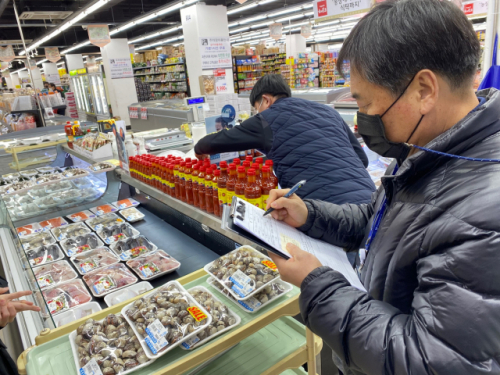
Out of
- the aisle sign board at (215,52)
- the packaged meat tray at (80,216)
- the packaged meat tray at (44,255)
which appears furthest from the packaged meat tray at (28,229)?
the aisle sign board at (215,52)

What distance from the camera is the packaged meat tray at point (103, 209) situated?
10.9 ft

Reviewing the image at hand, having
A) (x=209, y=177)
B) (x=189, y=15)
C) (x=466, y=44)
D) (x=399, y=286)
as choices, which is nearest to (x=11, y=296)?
(x=209, y=177)

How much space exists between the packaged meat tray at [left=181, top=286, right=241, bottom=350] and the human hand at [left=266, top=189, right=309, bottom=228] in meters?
0.49

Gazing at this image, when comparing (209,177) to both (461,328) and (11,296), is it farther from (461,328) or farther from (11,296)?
(461,328)

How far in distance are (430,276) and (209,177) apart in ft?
5.33

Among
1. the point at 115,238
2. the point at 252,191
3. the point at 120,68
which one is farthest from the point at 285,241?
the point at 120,68

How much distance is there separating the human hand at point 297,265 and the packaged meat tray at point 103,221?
7.44 feet

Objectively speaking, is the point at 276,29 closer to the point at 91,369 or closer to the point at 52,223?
the point at 52,223

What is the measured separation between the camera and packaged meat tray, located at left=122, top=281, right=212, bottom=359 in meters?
1.34

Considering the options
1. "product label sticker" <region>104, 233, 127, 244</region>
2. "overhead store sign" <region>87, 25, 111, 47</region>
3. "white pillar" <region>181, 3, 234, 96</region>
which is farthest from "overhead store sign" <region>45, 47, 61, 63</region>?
"product label sticker" <region>104, 233, 127, 244</region>

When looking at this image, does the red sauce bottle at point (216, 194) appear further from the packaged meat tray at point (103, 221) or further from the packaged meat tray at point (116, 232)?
the packaged meat tray at point (103, 221)

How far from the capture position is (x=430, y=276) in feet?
2.49

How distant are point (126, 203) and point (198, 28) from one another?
7.91 metres

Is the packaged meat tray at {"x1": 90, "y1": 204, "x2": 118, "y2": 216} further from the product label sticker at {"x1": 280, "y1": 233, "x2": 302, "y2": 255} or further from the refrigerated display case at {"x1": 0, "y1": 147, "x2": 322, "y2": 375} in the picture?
the product label sticker at {"x1": 280, "y1": 233, "x2": 302, "y2": 255}
